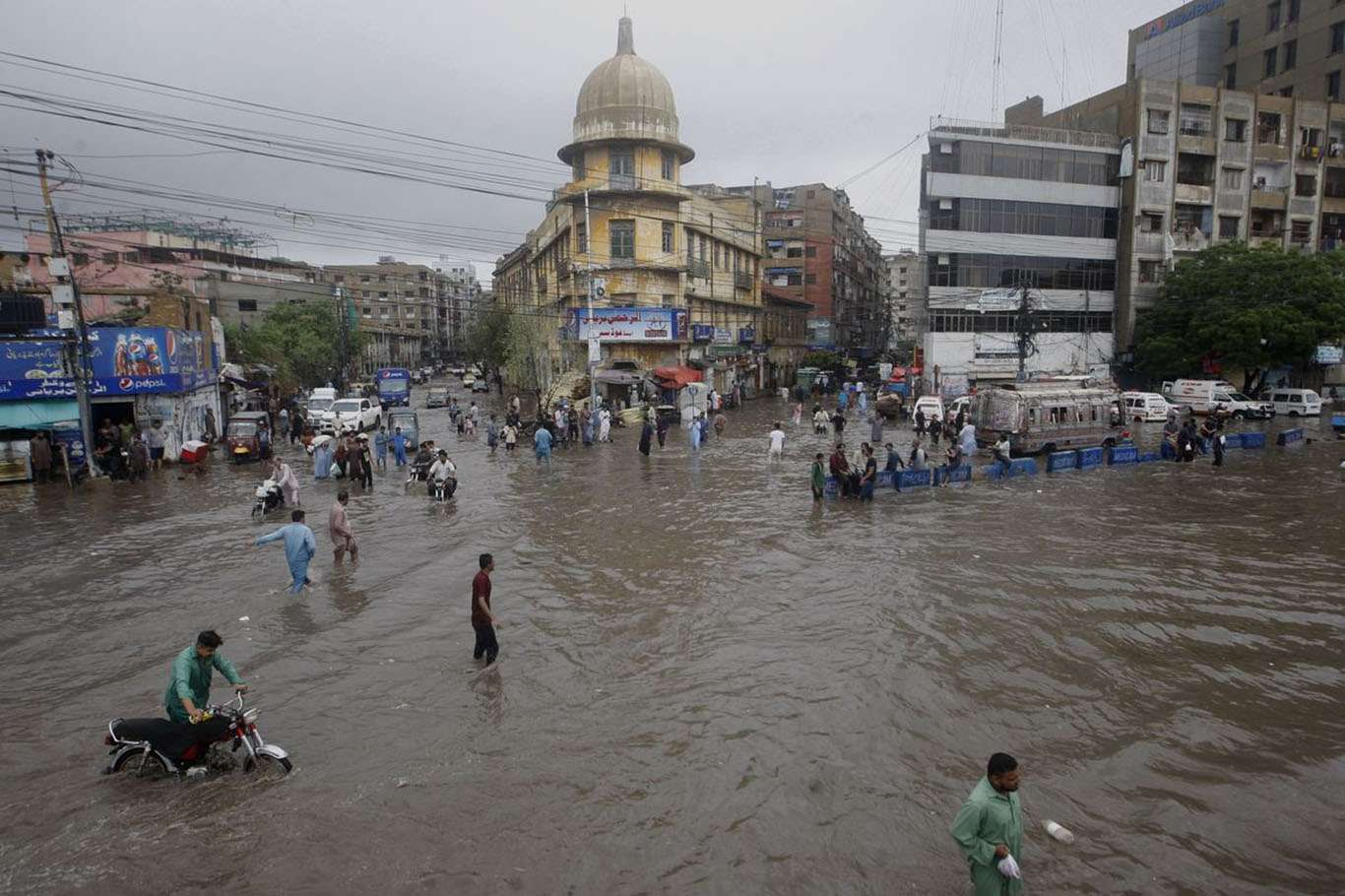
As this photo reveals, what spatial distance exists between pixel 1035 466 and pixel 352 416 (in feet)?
89.3

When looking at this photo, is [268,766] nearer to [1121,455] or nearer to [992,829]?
[992,829]

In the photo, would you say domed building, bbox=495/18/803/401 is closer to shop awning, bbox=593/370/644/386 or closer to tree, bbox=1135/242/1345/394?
shop awning, bbox=593/370/644/386

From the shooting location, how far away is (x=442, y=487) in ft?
64.9

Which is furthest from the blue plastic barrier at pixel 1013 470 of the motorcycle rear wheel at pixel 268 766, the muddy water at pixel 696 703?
the motorcycle rear wheel at pixel 268 766

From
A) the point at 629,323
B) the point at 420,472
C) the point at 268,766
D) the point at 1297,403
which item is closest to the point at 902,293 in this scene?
the point at 1297,403

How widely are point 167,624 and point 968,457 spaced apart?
22762mm

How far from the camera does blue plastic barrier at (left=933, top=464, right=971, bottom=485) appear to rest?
21.9 metres

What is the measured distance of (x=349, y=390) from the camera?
57125mm

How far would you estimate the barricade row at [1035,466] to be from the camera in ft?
68.6

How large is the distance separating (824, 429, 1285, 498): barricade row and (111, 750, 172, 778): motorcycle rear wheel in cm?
1548

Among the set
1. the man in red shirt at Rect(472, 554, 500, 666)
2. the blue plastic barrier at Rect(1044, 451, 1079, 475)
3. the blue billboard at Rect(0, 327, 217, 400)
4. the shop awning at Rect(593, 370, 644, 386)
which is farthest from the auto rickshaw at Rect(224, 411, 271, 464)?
the blue plastic barrier at Rect(1044, 451, 1079, 475)

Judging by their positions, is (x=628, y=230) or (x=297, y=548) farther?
(x=628, y=230)

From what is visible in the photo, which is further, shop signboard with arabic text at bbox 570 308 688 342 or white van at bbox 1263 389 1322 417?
shop signboard with arabic text at bbox 570 308 688 342

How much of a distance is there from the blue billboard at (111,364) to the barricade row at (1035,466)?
2067 centimetres
